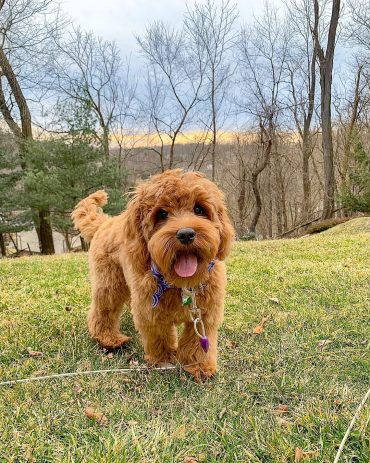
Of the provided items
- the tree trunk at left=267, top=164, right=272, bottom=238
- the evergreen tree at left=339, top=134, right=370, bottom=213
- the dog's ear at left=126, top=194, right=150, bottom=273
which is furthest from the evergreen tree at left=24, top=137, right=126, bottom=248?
the tree trunk at left=267, top=164, right=272, bottom=238

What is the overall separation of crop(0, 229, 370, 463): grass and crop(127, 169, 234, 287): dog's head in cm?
75

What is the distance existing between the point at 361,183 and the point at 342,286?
485 inches

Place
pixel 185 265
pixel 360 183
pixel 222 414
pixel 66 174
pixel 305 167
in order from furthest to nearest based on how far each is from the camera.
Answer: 1. pixel 305 167
2. pixel 66 174
3. pixel 360 183
4. pixel 185 265
5. pixel 222 414

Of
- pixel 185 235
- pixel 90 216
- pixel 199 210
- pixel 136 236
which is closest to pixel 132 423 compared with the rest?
pixel 185 235

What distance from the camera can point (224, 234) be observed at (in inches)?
109

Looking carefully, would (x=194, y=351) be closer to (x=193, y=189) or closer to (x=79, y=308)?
(x=193, y=189)

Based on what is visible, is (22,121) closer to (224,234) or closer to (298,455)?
(224,234)

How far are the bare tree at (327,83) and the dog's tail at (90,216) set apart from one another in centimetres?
1679

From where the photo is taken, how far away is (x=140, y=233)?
106 inches

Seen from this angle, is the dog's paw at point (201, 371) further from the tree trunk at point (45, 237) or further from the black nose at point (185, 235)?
the tree trunk at point (45, 237)

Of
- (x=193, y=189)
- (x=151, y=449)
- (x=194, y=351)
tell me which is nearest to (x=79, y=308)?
(x=194, y=351)

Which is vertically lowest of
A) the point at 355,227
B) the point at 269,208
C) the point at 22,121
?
the point at 355,227

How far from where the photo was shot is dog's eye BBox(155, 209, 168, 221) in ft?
8.32

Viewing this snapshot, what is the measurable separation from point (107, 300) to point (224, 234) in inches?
51.3
